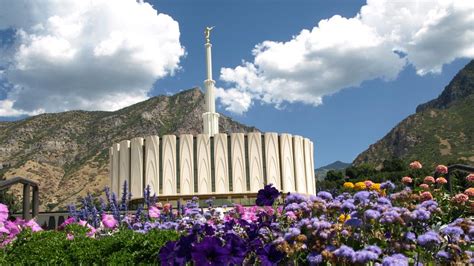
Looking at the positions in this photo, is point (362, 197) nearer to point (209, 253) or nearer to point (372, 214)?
point (372, 214)

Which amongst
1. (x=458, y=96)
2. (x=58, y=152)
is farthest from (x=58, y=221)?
(x=458, y=96)

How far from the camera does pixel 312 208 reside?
4.86 meters

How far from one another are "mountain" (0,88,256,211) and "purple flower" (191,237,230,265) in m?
103

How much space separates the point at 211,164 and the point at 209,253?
4721 centimetres

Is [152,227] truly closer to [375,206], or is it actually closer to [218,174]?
[375,206]

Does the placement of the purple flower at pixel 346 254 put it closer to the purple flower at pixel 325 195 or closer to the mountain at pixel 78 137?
the purple flower at pixel 325 195

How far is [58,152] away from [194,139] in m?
81.8

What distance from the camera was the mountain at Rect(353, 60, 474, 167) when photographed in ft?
309

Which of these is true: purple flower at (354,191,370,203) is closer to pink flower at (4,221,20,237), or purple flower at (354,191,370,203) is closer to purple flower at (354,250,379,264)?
purple flower at (354,250,379,264)

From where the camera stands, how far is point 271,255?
399 cm

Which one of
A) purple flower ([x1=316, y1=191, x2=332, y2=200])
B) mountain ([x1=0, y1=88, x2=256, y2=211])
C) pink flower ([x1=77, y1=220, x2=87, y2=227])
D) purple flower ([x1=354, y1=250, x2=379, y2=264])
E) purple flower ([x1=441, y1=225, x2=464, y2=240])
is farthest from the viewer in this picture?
mountain ([x1=0, y1=88, x2=256, y2=211])

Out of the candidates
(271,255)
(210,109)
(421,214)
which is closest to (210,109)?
(210,109)

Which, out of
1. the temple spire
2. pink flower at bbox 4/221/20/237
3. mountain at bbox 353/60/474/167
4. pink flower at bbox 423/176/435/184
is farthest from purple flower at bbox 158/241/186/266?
mountain at bbox 353/60/474/167

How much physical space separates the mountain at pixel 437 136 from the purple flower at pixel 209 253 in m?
90.1
